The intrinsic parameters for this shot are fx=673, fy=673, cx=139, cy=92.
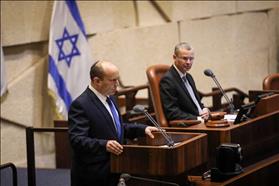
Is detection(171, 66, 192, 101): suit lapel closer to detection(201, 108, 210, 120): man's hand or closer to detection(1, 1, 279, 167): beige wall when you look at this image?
detection(201, 108, 210, 120): man's hand

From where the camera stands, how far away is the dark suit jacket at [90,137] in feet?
12.0

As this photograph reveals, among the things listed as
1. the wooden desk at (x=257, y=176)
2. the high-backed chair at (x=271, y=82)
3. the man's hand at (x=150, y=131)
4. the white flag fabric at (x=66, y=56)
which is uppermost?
the white flag fabric at (x=66, y=56)

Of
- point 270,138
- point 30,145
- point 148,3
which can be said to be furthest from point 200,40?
point 30,145

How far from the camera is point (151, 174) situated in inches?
141

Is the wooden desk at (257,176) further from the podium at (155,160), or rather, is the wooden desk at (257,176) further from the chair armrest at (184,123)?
the chair armrest at (184,123)

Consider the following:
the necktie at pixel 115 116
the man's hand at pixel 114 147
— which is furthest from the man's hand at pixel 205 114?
the man's hand at pixel 114 147

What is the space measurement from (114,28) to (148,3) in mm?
625

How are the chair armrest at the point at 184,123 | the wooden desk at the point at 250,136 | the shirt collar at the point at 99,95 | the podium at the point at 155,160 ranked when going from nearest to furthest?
the podium at the point at 155,160, the shirt collar at the point at 99,95, the wooden desk at the point at 250,136, the chair armrest at the point at 184,123

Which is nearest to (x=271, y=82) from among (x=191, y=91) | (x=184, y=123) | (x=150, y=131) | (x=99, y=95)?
(x=191, y=91)

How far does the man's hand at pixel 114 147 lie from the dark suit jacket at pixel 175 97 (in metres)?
1.58

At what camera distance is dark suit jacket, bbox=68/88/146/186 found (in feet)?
12.0

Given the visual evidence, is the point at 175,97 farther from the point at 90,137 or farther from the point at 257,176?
the point at 90,137

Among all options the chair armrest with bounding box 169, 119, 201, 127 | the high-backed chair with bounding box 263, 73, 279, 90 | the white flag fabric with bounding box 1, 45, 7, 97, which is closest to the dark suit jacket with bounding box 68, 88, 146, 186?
the chair armrest with bounding box 169, 119, 201, 127

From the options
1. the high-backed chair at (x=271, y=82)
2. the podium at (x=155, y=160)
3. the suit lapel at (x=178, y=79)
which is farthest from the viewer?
the high-backed chair at (x=271, y=82)
